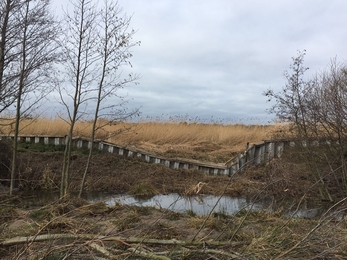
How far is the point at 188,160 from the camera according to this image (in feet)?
38.8

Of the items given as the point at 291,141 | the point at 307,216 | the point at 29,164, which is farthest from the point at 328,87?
the point at 29,164

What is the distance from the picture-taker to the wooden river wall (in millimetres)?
11344

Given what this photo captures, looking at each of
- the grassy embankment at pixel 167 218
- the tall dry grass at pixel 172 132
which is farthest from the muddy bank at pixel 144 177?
the tall dry grass at pixel 172 132

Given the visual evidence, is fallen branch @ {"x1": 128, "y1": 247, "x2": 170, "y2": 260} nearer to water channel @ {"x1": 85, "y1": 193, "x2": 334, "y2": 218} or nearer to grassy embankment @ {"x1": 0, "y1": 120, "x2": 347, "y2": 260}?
grassy embankment @ {"x1": 0, "y1": 120, "x2": 347, "y2": 260}

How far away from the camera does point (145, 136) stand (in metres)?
15.5

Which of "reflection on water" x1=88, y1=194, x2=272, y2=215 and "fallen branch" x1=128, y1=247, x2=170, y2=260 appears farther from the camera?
"reflection on water" x1=88, y1=194, x2=272, y2=215

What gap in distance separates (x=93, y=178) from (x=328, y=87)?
6709 mm

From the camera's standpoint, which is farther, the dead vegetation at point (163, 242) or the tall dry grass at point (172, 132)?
the tall dry grass at point (172, 132)

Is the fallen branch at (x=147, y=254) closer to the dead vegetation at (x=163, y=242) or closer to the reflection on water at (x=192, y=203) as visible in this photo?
the dead vegetation at (x=163, y=242)

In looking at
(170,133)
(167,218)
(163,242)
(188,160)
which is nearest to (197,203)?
(167,218)

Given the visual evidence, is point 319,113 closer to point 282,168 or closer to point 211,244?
point 282,168

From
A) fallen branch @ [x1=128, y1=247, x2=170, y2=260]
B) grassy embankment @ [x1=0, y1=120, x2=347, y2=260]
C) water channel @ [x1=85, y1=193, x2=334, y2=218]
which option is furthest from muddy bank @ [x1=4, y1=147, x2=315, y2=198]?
fallen branch @ [x1=128, y1=247, x2=170, y2=260]

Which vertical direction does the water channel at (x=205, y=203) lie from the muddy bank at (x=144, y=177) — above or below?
below

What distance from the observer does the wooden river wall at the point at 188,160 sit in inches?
447
